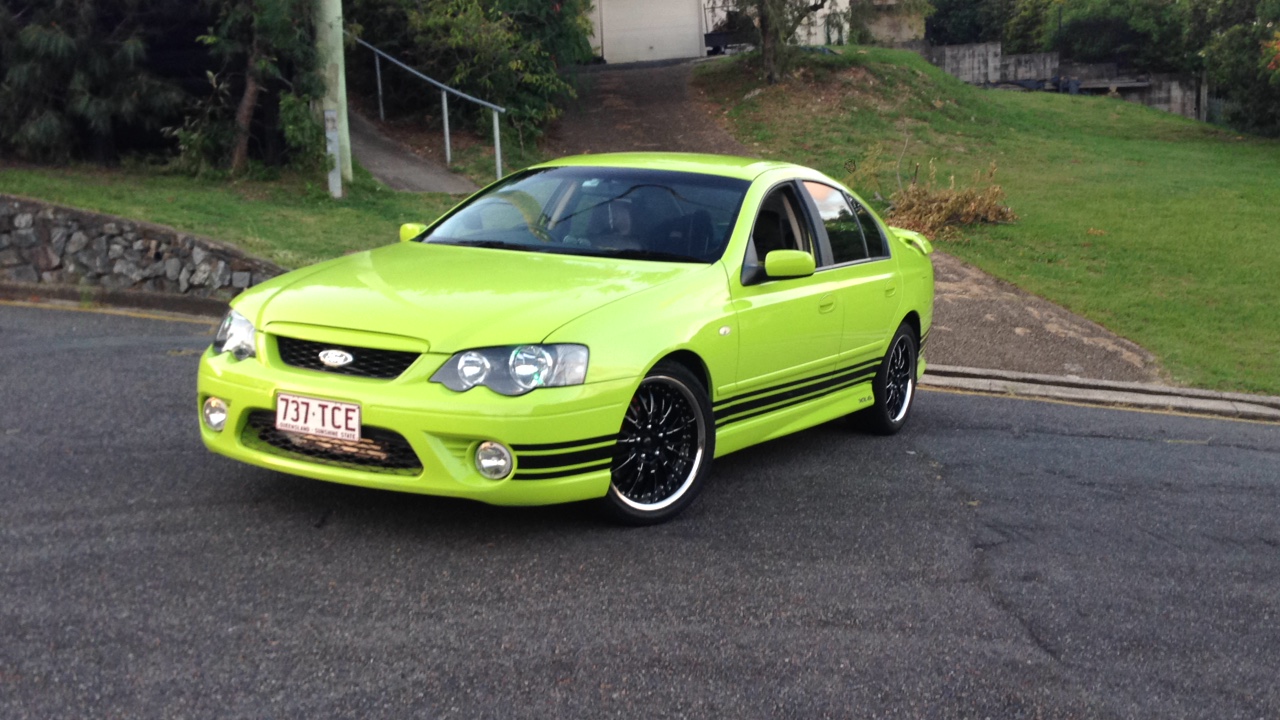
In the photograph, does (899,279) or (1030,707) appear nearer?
(1030,707)

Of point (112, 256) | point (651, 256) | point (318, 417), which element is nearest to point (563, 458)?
point (318, 417)

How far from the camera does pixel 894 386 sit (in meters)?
7.73

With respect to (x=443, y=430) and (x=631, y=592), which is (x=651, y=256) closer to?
(x=443, y=430)

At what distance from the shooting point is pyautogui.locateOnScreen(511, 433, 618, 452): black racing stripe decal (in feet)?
16.2

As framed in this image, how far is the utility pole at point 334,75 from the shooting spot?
15078 millimetres

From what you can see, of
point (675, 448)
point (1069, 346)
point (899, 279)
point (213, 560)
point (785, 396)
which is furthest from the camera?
point (1069, 346)

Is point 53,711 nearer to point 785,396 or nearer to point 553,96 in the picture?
A: point 785,396

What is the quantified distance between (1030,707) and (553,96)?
19.8 meters

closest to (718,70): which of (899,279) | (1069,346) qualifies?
(1069,346)

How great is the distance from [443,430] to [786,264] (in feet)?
6.29

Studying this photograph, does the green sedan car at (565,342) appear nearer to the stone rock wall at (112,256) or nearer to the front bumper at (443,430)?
the front bumper at (443,430)

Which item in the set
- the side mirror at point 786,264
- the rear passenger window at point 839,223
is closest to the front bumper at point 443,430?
the side mirror at point 786,264

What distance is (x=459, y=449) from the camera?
16.2 ft

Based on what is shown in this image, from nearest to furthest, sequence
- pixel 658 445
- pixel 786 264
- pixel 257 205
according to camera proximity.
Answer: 1. pixel 658 445
2. pixel 786 264
3. pixel 257 205
